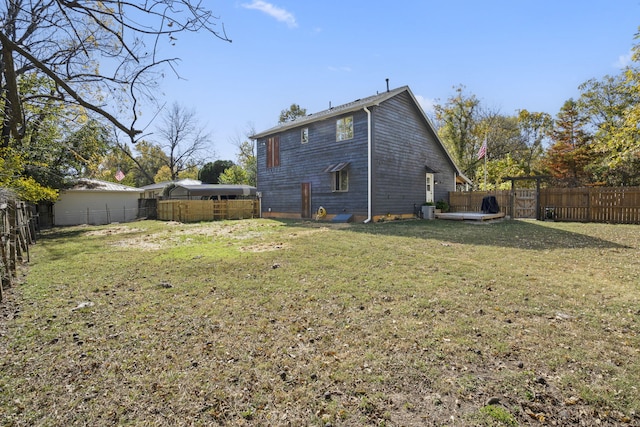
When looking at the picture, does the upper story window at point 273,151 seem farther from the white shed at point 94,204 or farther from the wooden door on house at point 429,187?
the white shed at point 94,204

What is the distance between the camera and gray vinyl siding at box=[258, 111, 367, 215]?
1471cm

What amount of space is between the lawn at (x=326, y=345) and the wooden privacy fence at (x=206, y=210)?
Answer: 14124mm

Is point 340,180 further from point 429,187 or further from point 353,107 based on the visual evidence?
point 429,187

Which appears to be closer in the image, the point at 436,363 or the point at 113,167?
the point at 436,363

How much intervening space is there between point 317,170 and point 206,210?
27.6 feet

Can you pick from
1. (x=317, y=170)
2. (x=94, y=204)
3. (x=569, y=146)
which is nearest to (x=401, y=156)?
(x=317, y=170)

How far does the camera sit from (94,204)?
2155 cm

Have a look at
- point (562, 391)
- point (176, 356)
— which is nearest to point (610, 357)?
point (562, 391)

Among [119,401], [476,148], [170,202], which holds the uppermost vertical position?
[476,148]

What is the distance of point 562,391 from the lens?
7.20 ft

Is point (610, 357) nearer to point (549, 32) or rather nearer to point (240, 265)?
point (240, 265)

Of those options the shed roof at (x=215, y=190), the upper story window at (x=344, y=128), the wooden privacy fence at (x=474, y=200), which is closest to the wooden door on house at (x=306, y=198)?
the upper story window at (x=344, y=128)

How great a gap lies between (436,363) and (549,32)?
13082 millimetres

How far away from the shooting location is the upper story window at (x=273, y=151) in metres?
18.9
